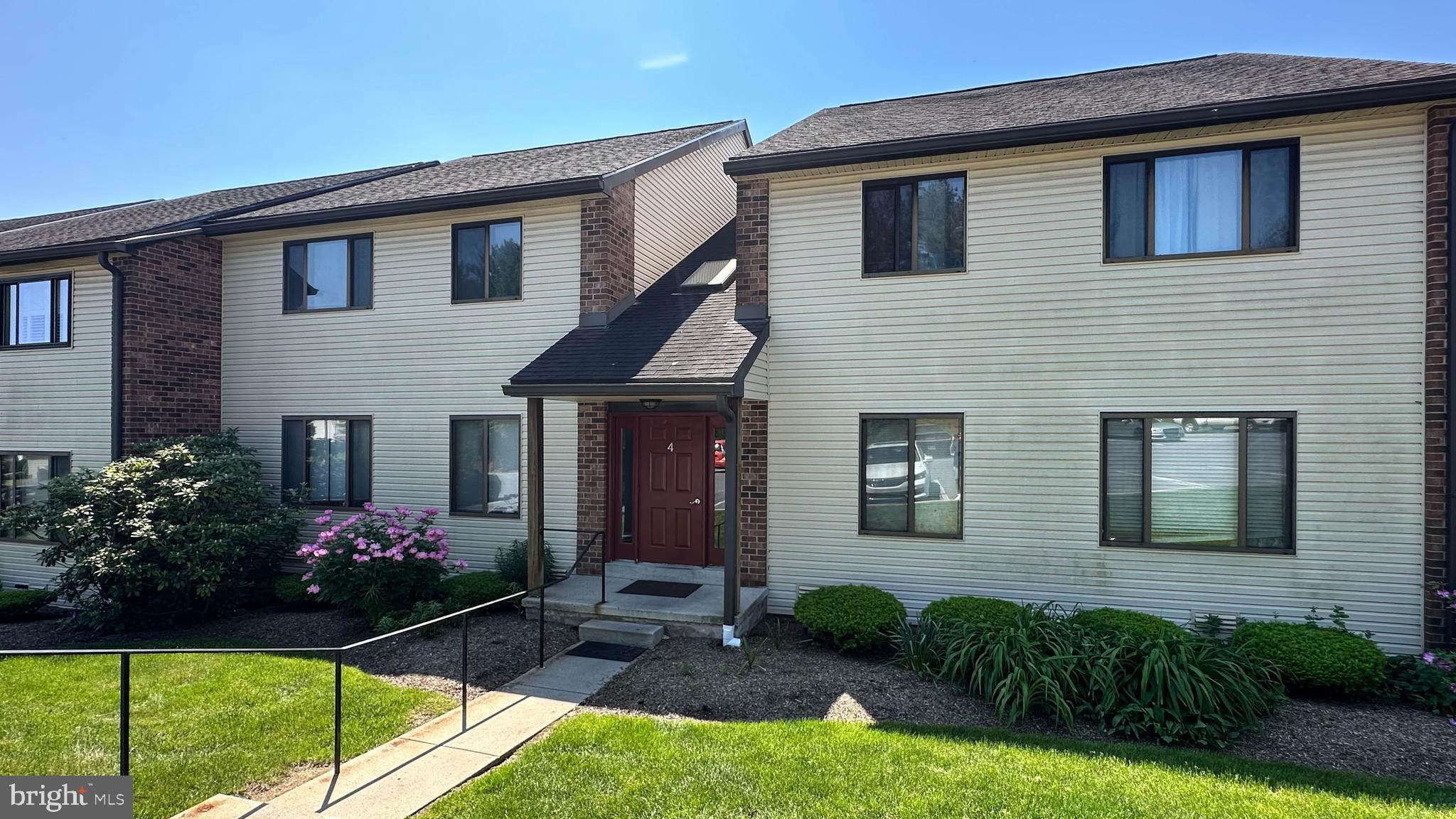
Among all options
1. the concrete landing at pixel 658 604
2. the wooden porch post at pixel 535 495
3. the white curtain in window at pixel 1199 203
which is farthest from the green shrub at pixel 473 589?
the white curtain in window at pixel 1199 203

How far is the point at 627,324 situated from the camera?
31.3 feet

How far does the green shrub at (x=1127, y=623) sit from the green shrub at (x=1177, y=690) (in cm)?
24

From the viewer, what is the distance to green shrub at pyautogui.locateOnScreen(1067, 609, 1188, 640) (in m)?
6.47

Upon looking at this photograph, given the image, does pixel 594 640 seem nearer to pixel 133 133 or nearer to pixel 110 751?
pixel 110 751

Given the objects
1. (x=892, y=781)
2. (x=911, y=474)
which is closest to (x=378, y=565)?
(x=911, y=474)

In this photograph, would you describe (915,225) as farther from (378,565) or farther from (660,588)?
(378,565)

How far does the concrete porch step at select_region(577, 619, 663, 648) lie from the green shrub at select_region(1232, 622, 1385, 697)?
5.78m

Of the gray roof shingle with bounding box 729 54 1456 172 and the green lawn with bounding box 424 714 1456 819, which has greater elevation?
the gray roof shingle with bounding box 729 54 1456 172

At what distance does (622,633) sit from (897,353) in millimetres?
4632

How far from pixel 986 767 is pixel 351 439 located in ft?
32.9

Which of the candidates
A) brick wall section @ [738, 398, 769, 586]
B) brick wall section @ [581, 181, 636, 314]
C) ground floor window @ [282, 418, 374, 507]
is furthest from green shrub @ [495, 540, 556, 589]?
brick wall section @ [581, 181, 636, 314]

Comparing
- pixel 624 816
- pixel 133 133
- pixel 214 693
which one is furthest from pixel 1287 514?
pixel 133 133

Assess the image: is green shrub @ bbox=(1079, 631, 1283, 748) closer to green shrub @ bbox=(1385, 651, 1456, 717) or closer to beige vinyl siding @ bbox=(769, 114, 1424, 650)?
green shrub @ bbox=(1385, 651, 1456, 717)

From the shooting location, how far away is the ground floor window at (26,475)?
1111 cm
